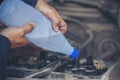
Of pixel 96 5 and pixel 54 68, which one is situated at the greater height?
pixel 96 5

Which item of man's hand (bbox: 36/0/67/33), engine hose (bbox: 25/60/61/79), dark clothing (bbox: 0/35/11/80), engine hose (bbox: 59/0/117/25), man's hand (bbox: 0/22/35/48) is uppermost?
engine hose (bbox: 59/0/117/25)

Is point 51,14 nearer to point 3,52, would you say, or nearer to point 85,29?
point 3,52

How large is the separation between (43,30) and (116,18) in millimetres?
889

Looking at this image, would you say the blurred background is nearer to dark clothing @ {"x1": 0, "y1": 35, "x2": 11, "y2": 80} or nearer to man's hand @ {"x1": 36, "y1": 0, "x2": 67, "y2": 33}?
man's hand @ {"x1": 36, "y1": 0, "x2": 67, "y2": 33}

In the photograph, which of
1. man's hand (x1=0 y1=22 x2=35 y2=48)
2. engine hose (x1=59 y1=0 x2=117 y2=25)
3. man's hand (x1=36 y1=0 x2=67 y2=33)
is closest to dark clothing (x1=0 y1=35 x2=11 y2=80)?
man's hand (x1=0 y1=22 x2=35 y2=48)

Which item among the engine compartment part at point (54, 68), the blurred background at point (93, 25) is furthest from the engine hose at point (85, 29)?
the engine compartment part at point (54, 68)

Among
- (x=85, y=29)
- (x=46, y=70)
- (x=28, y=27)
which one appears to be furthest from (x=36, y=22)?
(x=85, y=29)

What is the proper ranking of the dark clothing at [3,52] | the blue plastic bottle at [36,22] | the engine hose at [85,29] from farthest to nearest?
the engine hose at [85,29], the blue plastic bottle at [36,22], the dark clothing at [3,52]

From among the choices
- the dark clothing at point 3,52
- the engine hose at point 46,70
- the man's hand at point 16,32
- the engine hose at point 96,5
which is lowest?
the engine hose at point 46,70

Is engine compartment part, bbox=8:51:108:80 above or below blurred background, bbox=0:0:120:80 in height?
below

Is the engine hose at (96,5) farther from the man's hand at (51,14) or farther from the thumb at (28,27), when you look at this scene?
the thumb at (28,27)

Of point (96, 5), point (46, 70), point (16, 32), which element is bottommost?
point (46, 70)

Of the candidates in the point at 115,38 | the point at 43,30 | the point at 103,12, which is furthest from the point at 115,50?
the point at 43,30

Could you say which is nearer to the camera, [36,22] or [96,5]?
[36,22]
